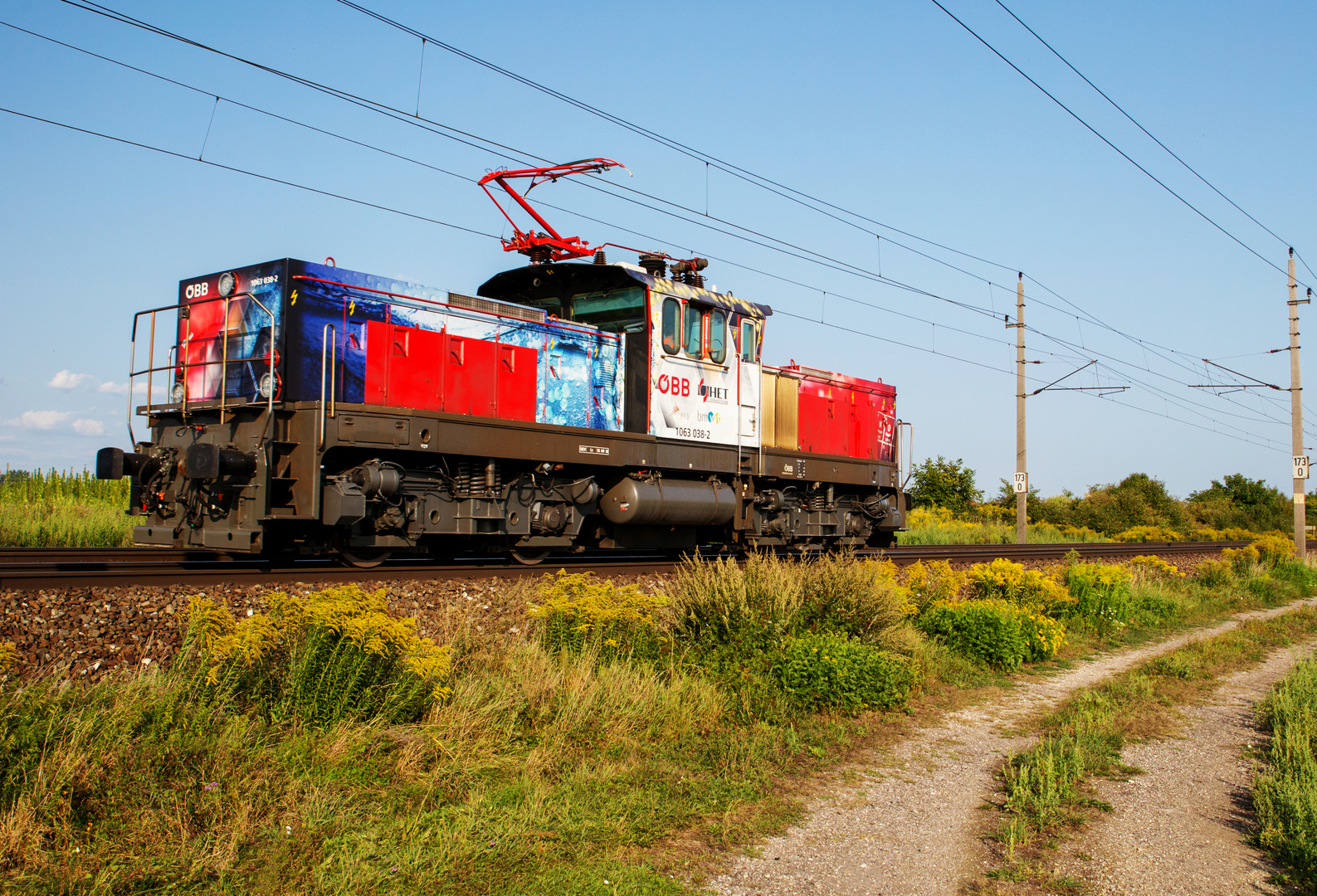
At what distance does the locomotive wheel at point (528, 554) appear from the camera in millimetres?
10969

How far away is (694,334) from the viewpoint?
40.6 feet

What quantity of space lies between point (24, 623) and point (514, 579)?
13.6ft

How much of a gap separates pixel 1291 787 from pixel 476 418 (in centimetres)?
768

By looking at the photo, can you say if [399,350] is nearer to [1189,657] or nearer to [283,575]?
[283,575]

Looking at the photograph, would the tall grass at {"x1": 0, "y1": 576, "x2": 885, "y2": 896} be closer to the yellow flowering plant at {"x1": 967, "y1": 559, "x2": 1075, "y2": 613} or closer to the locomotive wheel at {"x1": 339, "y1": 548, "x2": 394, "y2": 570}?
the locomotive wheel at {"x1": 339, "y1": 548, "x2": 394, "y2": 570}

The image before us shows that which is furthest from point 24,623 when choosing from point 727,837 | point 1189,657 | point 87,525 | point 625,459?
point 1189,657

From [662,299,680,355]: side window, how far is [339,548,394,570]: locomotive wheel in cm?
450

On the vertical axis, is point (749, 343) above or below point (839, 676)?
above

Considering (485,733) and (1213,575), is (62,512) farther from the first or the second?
(1213,575)

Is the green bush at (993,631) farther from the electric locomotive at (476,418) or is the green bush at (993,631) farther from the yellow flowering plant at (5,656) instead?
the yellow flowering plant at (5,656)

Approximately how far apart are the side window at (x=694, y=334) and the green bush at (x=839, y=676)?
5845mm

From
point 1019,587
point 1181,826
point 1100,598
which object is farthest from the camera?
point 1100,598

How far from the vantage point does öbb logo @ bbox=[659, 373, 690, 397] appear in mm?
11938

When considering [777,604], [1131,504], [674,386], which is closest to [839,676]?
[777,604]
